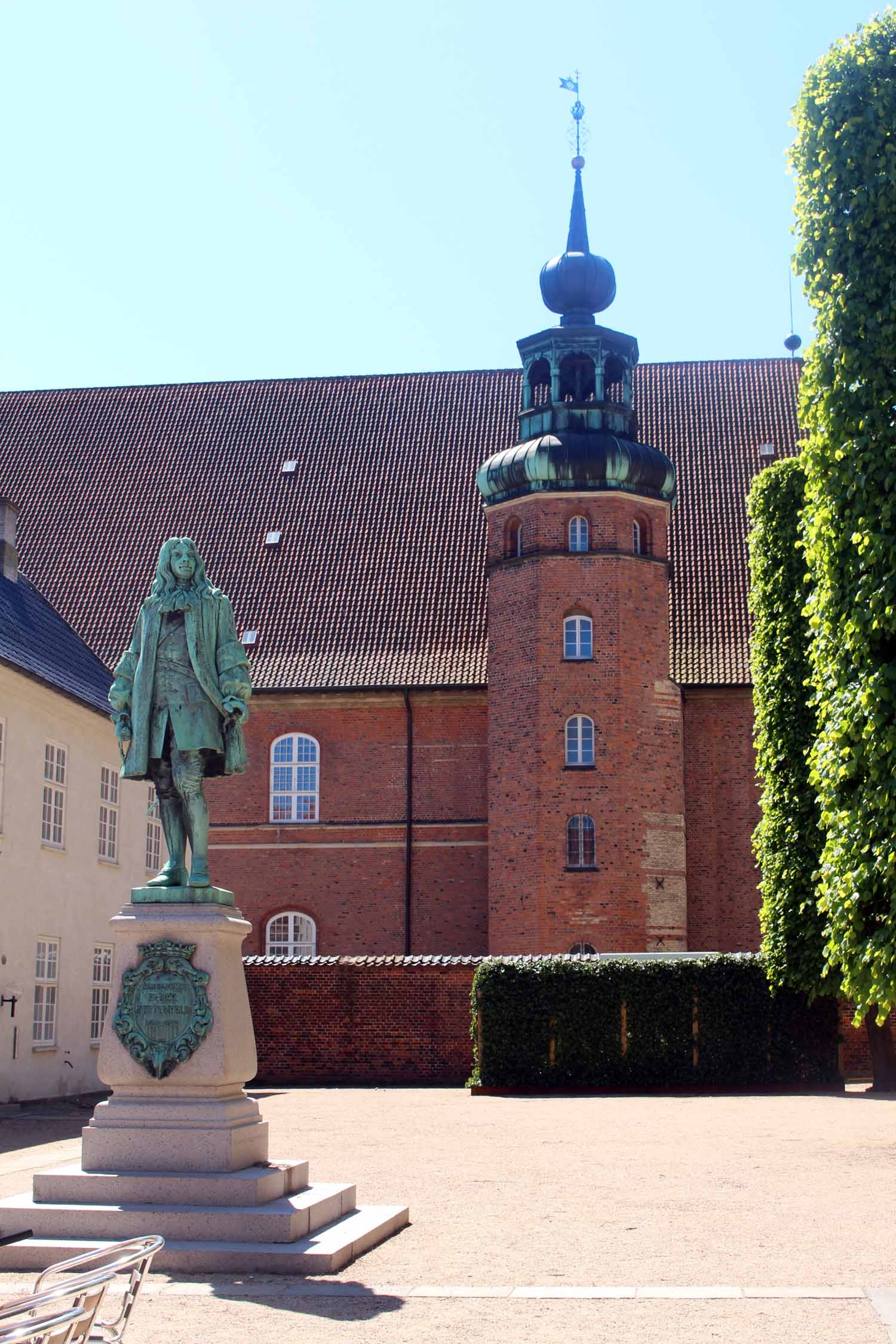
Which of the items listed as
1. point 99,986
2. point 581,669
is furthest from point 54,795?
point 581,669

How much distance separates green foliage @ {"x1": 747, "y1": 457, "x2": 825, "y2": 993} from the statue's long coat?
14.8m

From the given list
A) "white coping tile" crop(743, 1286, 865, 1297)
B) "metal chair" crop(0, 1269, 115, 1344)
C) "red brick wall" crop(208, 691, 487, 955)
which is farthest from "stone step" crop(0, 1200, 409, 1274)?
"red brick wall" crop(208, 691, 487, 955)

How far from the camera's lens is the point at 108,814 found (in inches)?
1060

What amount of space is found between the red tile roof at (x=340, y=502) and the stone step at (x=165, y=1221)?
26.9 meters

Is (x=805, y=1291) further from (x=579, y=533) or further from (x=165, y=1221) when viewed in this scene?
(x=579, y=533)

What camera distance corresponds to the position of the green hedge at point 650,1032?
24.6 metres

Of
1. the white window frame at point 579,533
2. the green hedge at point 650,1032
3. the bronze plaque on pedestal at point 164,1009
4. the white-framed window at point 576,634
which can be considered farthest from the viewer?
the white window frame at point 579,533

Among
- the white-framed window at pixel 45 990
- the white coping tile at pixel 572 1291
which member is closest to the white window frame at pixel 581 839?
the white-framed window at pixel 45 990

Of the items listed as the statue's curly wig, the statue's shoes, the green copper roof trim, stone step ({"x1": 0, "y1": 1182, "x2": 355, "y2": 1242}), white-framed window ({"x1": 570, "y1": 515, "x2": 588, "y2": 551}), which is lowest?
stone step ({"x1": 0, "y1": 1182, "x2": 355, "y2": 1242})

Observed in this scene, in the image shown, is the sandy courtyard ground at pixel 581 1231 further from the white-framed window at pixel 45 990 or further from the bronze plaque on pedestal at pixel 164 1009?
the white-framed window at pixel 45 990

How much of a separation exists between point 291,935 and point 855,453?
2408 cm

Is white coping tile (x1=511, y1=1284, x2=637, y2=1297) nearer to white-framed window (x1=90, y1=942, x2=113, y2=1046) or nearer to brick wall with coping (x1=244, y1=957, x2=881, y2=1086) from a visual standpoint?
white-framed window (x1=90, y1=942, x2=113, y2=1046)

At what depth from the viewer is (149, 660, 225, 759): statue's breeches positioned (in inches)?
424

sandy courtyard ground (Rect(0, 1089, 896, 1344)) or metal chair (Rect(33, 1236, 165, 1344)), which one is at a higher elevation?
metal chair (Rect(33, 1236, 165, 1344))
